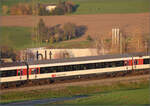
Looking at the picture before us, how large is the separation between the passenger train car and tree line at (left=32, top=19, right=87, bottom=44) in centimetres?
502

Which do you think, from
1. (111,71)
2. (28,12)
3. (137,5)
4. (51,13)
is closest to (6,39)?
(28,12)

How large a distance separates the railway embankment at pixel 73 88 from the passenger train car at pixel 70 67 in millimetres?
767

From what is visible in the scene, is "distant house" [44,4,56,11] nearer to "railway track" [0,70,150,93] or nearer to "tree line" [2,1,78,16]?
"tree line" [2,1,78,16]

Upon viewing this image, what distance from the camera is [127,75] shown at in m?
21.0

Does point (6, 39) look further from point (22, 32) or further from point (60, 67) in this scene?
point (60, 67)

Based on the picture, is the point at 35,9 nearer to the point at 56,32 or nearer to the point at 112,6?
the point at 56,32

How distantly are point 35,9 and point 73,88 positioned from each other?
50.5 ft

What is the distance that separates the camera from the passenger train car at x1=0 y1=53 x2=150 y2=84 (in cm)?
1748

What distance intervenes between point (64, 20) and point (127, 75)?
1561cm

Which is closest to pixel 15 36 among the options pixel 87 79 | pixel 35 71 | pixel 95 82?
pixel 35 71

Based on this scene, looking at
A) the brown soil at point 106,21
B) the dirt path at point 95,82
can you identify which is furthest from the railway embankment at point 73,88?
the brown soil at point 106,21

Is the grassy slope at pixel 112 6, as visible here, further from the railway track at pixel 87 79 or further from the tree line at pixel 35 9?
the railway track at pixel 87 79

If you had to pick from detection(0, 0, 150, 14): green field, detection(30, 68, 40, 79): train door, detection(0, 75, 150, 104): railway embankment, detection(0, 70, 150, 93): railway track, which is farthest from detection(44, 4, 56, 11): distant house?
detection(0, 75, 150, 104): railway embankment

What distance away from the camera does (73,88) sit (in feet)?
57.7
